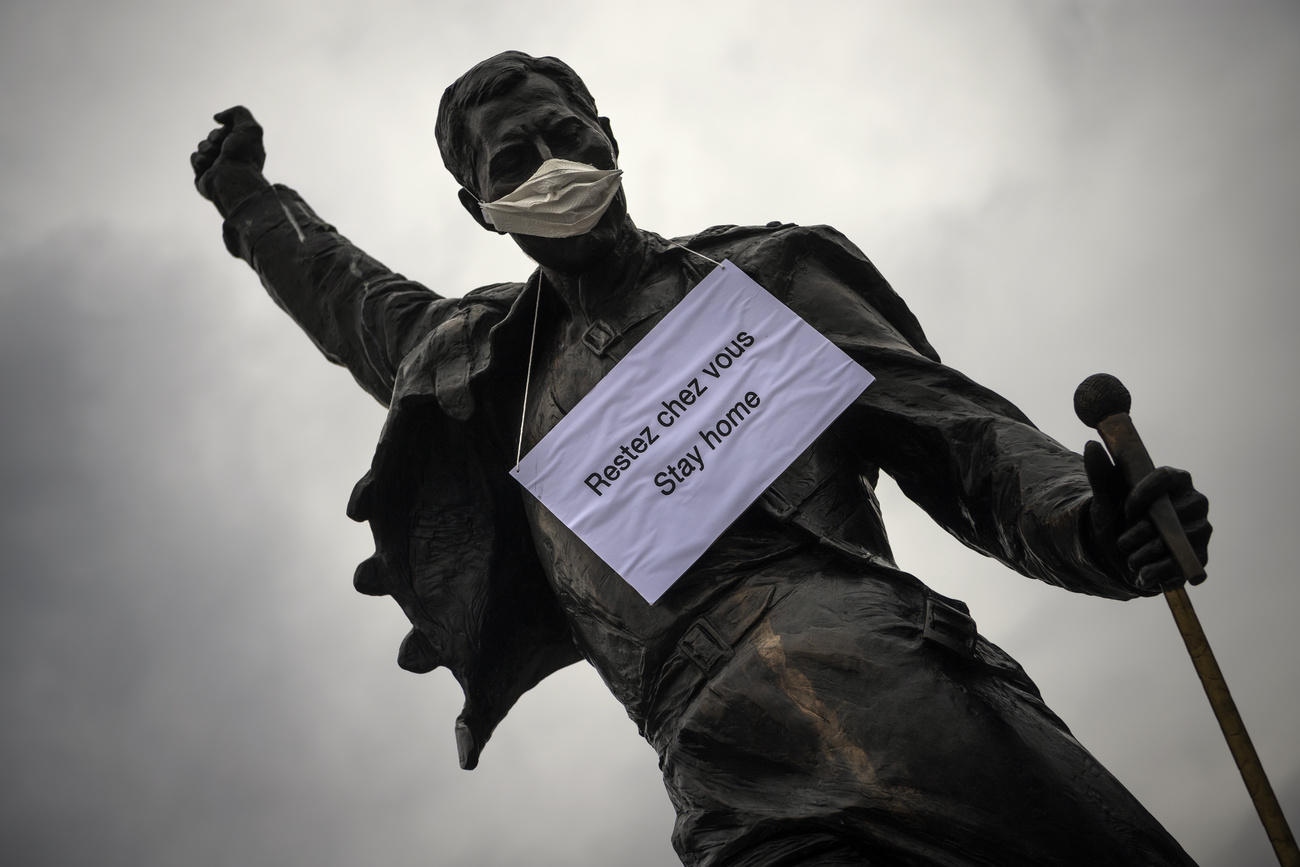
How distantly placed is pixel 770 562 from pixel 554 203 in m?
1.48

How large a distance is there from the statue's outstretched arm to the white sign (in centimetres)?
171

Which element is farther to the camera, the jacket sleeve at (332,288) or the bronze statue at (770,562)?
the jacket sleeve at (332,288)

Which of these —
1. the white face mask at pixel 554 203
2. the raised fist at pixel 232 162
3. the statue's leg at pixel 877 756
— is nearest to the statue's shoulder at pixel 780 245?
the white face mask at pixel 554 203

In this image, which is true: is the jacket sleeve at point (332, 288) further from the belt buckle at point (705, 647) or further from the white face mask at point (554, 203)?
the belt buckle at point (705, 647)

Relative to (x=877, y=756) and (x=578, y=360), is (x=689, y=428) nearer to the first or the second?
(x=578, y=360)

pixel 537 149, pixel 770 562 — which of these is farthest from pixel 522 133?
pixel 770 562

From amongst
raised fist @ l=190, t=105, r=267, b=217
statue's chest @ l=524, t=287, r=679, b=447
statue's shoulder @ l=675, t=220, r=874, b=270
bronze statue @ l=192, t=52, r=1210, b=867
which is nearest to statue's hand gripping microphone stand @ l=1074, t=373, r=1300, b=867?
bronze statue @ l=192, t=52, r=1210, b=867

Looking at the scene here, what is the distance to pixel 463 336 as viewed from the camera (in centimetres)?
581

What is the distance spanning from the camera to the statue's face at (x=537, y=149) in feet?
17.6

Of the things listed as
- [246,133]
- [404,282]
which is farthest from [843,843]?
[246,133]

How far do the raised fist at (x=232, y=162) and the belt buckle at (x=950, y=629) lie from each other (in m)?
4.79

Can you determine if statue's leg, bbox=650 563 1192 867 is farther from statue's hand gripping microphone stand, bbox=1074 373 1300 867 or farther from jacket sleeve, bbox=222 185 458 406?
jacket sleeve, bbox=222 185 458 406

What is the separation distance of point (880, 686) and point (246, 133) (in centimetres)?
500

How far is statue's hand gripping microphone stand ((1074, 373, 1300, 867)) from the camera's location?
3.43 meters
